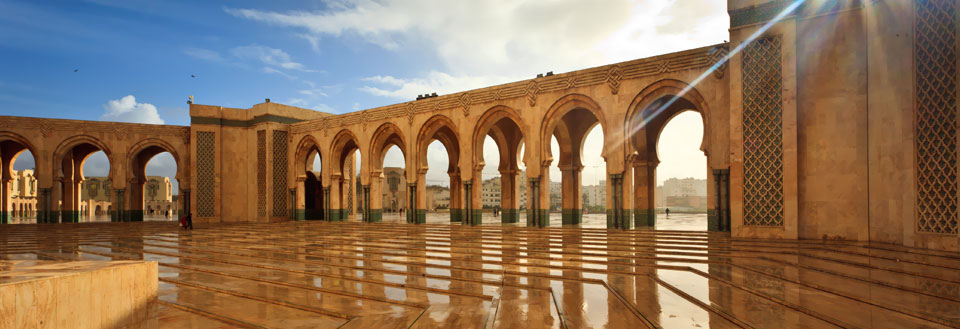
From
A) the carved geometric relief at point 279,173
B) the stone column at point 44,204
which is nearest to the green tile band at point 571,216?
the carved geometric relief at point 279,173

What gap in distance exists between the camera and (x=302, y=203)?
18609 millimetres

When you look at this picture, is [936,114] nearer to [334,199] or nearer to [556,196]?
[334,199]

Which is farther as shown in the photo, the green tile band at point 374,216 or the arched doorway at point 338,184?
the arched doorway at point 338,184

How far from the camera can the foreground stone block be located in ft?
6.53

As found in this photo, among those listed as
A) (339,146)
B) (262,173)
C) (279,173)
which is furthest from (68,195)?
(339,146)

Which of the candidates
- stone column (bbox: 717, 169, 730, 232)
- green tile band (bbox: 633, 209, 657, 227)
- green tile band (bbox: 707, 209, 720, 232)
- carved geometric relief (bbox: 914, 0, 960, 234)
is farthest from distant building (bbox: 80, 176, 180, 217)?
carved geometric relief (bbox: 914, 0, 960, 234)

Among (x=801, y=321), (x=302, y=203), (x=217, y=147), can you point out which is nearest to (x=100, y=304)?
(x=801, y=321)

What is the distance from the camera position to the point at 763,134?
918 centimetres

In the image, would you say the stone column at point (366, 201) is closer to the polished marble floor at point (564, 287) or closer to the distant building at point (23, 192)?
the polished marble floor at point (564, 287)

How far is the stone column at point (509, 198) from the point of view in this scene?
1452 centimetres

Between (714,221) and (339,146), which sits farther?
(339,146)

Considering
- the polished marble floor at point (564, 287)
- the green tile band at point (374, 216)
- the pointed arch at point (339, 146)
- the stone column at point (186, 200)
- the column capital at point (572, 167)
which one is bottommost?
the green tile band at point (374, 216)

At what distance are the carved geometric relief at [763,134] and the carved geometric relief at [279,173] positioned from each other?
15.4 meters

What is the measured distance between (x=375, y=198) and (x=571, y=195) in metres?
6.33
